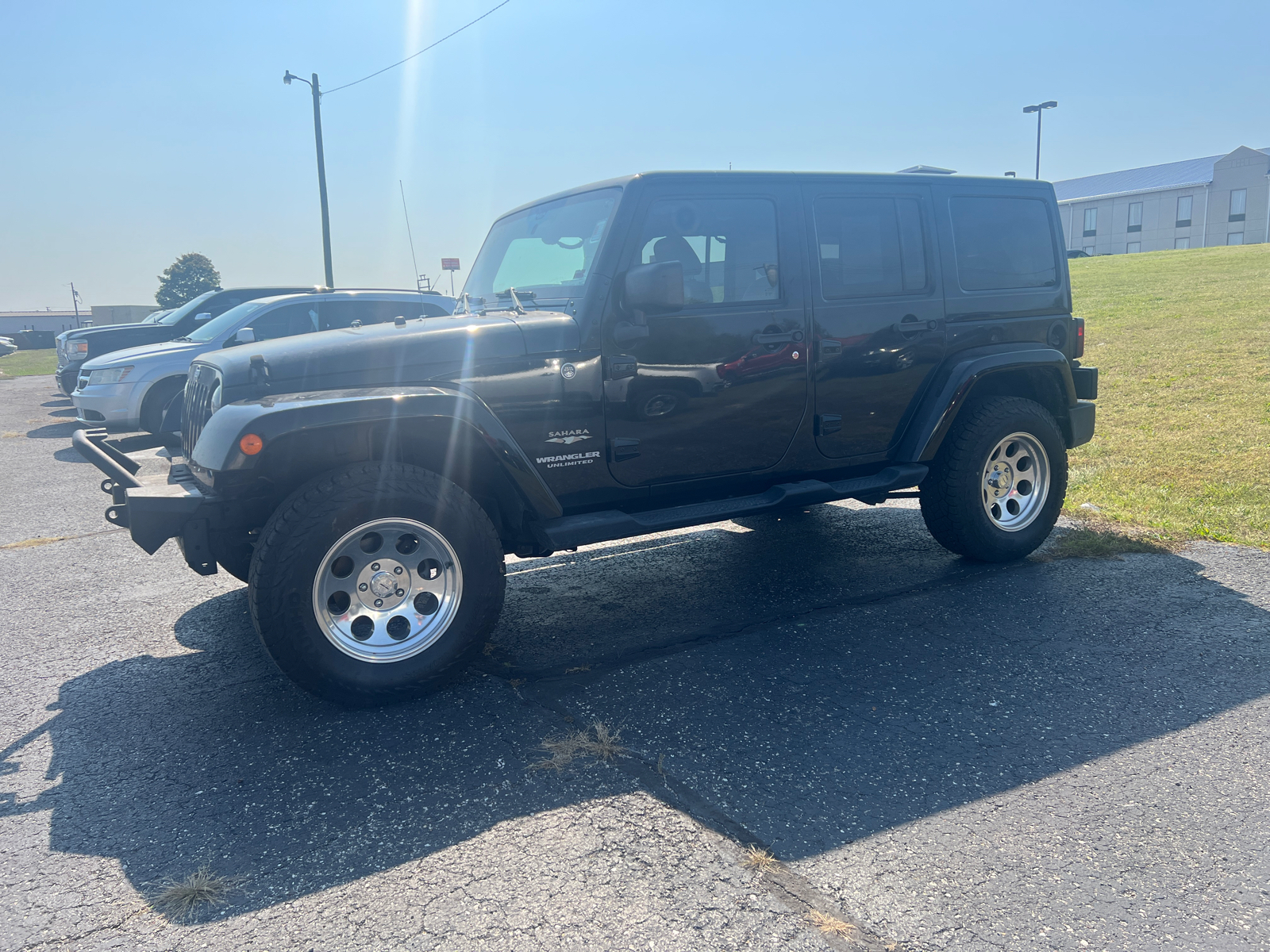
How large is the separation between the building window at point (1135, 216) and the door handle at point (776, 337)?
7511 cm

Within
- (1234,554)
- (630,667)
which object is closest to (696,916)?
(630,667)

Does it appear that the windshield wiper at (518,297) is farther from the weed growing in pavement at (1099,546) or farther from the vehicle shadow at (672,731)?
the weed growing in pavement at (1099,546)

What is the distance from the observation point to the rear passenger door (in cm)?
465

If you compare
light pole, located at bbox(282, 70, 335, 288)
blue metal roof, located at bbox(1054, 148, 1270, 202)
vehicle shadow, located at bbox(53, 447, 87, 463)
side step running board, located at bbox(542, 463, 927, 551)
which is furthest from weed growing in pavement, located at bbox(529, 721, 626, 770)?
blue metal roof, located at bbox(1054, 148, 1270, 202)

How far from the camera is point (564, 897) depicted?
94.8 inches

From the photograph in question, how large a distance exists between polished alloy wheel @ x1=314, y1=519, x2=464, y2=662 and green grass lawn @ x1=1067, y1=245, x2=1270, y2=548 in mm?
4785

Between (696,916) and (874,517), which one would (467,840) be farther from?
(874,517)

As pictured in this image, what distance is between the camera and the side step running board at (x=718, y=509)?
400 centimetres

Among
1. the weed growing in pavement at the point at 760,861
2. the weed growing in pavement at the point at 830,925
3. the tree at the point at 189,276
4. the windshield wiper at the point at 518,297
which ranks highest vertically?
the tree at the point at 189,276

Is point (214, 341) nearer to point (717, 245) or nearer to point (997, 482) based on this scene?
point (717, 245)

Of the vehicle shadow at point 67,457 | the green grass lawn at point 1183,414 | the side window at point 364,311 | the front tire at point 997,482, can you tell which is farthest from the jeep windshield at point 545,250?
the vehicle shadow at point 67,457

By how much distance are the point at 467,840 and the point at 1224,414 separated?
967cm

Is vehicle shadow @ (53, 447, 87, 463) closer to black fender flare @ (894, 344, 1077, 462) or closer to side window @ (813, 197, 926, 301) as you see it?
side window @ (813, 197, 926, 301)

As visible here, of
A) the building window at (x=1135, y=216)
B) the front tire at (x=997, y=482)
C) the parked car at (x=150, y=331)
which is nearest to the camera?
the front tire at (x=997, y=482)
